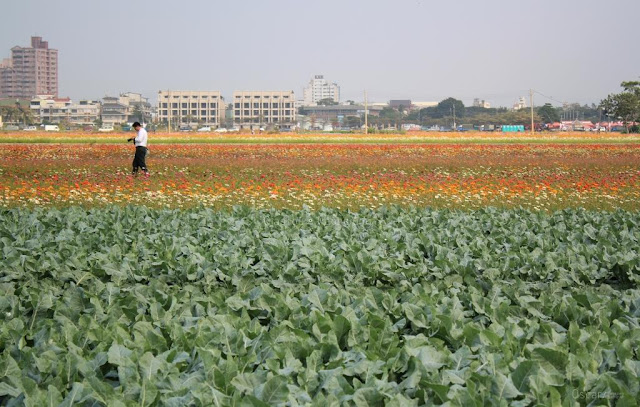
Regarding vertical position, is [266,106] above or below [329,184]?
above

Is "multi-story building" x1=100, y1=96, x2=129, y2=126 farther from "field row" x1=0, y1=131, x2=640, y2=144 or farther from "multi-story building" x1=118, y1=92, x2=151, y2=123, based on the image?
"field row" x1=0, y1=131, x2=640, y2=144

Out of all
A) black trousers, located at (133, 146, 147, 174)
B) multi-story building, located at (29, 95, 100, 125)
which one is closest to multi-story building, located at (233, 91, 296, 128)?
multi-story building, located at (29, 95, 100, 125)

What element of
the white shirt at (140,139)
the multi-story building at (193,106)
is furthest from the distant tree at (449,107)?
the white shirt at (140,139)

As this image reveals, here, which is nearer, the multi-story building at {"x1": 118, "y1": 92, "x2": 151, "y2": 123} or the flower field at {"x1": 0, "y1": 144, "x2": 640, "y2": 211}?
the flower field at {"x1": 0, "y1": 144, "x2": 640, "y2": 211}

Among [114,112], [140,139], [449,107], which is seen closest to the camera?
[140,139]

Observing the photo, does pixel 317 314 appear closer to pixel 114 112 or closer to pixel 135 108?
pixel 114 112

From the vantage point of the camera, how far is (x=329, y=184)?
14.1m

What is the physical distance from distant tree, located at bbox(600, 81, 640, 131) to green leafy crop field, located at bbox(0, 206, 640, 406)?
65142 millimetres

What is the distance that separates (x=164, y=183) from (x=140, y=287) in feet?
29.7

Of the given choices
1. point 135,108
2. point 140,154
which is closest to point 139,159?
point 140,154

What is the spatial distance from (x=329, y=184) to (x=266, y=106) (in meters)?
104

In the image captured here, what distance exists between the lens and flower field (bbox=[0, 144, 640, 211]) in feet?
38.7

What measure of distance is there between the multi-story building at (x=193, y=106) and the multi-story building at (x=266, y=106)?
4.77 meters

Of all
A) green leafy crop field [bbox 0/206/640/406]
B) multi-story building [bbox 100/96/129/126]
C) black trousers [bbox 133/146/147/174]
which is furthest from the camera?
multi-story building [bbox 100/96/129/126]
